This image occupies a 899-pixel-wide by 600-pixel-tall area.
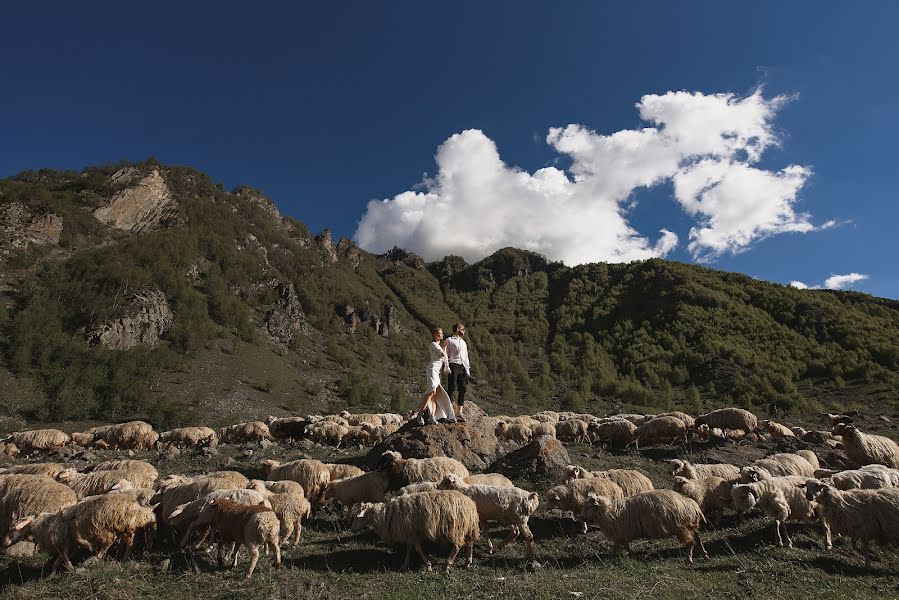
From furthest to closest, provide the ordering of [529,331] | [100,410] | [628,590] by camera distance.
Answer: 1. [529,331]
2. [100,410]
3. [628,590]

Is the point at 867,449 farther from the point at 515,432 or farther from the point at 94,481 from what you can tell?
the point at 94,481

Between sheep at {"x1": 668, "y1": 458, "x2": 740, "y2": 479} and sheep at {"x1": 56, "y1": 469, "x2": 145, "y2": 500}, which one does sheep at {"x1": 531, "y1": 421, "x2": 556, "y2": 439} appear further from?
sheep at {"x1": 56, "y1": 469, "x2": 145, "y2": 500}

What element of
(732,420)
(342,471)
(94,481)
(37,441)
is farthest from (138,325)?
(732,420)

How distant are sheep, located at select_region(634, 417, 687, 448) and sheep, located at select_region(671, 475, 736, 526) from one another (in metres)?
11.3

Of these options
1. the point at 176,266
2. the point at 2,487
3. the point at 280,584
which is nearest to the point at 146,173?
the point at 176,266

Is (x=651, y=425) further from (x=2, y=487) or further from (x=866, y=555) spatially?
(x=2, y=487)

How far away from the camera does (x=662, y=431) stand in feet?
73.6

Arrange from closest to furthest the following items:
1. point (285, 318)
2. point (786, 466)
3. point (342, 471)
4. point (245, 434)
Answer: point (786, 466), point (342, 471), point (245, 434), point (285, 318)

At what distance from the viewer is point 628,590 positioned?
6883 millimetres

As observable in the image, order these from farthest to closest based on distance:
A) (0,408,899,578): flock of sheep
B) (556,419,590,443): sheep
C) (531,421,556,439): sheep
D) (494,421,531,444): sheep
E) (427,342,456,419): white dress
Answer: (556,419,590,443): sheep
(494,421,531,444): sheep
(531,421,556,439): sheep
(427,342,456,419): white dress
(0,408,899,578): flock of sheep

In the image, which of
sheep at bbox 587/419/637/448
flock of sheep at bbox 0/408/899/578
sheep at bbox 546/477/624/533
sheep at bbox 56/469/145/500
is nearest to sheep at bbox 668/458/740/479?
flock of sheep at bbox 0/408/899/578

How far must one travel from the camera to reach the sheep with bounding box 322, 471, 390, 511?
11.9m

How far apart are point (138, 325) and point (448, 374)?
71.1m

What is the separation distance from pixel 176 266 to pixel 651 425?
9013 cm
